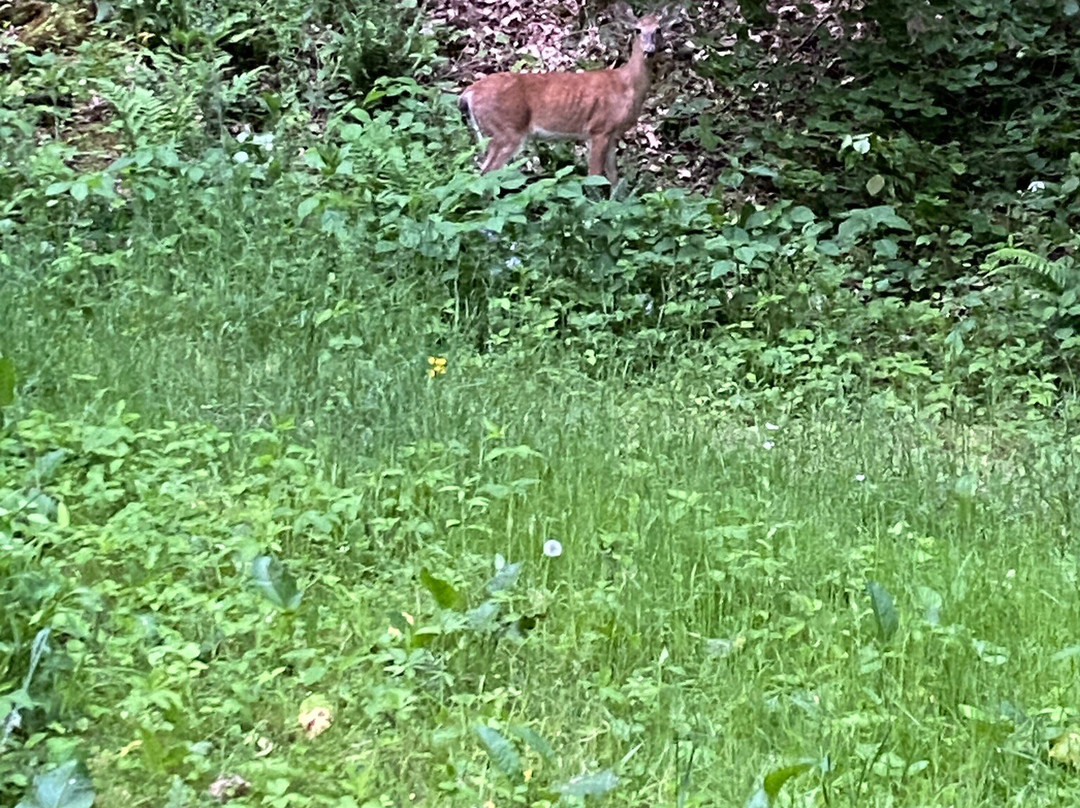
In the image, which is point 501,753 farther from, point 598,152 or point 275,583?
point 598,152

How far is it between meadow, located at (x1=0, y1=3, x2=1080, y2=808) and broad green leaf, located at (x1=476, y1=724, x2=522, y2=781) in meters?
0.01

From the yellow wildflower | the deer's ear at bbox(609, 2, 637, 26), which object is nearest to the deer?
the deer's ear at bbox(609, 2, 637, 26)

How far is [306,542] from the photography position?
3.61 m

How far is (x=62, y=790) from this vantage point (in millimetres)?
2432

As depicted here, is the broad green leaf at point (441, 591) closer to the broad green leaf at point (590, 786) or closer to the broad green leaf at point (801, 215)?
the broad green leaf at point (590, 786)

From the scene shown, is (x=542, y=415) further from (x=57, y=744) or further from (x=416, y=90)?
(x=416, y=90)

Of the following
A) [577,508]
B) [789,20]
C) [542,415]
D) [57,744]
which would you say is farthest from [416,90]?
[57,744]

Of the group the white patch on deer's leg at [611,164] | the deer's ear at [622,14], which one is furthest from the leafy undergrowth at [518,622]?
the deer's ear at [622,14]

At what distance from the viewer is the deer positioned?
823 cm

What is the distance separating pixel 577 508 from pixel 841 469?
122 cm

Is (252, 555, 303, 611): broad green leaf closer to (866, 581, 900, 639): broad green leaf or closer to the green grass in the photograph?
the green grass

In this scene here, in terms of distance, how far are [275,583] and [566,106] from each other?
19.3 feet

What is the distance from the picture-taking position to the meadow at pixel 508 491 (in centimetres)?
280

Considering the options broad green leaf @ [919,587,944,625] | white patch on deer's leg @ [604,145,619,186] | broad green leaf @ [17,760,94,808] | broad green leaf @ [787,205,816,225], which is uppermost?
broad green leaf @ [17,760,94,808]
